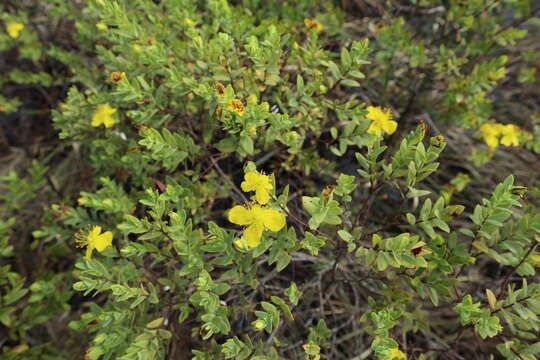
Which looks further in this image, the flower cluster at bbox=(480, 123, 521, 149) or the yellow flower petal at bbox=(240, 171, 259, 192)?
the flower cluster at bbox=(480, 123, 521, 149)

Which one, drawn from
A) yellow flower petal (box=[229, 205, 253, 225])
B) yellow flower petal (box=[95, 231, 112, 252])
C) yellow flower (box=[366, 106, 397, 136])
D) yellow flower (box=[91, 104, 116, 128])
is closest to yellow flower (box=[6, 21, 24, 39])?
yellow flower (box=[91, 104, 116, 128])

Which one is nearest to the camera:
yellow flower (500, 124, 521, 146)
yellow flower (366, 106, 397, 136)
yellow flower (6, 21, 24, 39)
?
yellow flower (366, 106, 397, 136)

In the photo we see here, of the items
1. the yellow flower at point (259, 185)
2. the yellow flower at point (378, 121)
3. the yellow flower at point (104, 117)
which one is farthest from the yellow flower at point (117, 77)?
the yellow flower at point (378, 121)

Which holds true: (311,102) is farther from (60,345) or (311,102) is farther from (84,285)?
(60,345)

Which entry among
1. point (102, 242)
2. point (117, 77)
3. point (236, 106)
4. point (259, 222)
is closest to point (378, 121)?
point (236, 106)

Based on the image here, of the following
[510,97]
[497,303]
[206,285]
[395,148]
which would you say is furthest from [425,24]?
[206,285]

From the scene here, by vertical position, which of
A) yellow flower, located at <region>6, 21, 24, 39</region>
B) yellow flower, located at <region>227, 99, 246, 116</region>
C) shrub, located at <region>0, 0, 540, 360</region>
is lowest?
shrub, located at <region>0, 0, 540, 360</region>

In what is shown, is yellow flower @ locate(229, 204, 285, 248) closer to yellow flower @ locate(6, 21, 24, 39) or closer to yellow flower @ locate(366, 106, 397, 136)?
yellow flower @ locate(366, 106, 397, 136)

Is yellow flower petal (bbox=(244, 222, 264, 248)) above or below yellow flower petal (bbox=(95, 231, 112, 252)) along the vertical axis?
above
